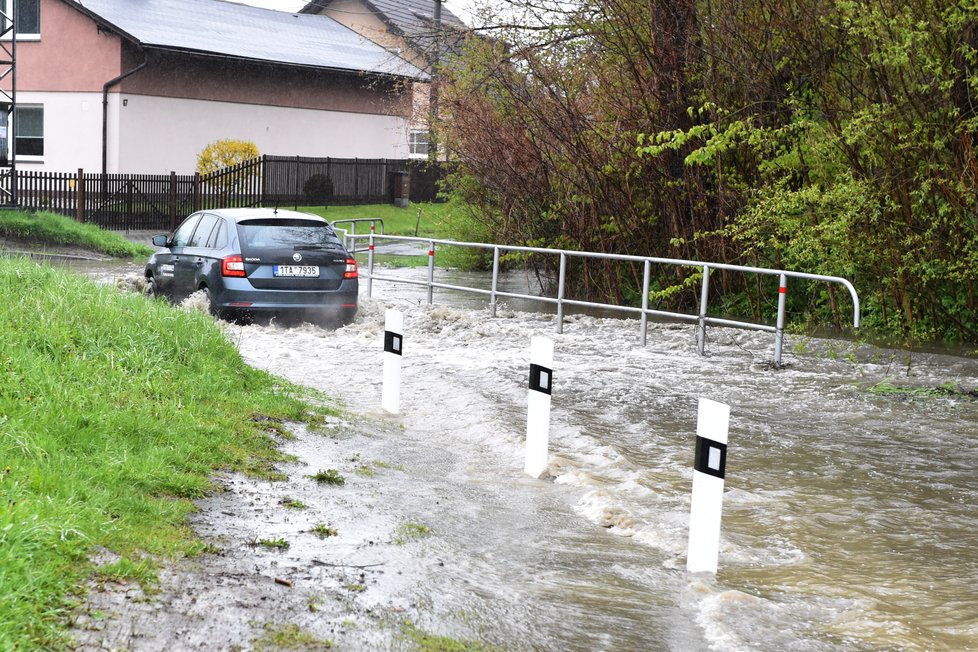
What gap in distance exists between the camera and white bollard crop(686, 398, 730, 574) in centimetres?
592

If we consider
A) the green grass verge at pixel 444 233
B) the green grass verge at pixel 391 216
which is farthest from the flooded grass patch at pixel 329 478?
the green grass verge at pixel 391 216

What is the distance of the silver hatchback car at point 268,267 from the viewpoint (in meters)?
13.8

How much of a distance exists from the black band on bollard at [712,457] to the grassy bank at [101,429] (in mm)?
2455

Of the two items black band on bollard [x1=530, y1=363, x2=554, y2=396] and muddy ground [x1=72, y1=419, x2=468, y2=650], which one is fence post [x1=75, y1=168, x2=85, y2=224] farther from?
muddy ground [x1=72, y1=419, x2=468, y2=650]

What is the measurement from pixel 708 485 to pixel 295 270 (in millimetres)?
8797

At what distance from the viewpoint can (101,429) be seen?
675 centimetres

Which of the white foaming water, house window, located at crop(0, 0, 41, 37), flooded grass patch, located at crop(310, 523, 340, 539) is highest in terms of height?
house window, located at crop(0, 0, 41, 37)

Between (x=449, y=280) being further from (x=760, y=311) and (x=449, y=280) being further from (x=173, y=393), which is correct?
(x=173, y=393)

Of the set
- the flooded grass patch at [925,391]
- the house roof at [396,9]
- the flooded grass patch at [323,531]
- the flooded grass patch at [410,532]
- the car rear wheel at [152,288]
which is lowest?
the flooded grass patch at [410,532]

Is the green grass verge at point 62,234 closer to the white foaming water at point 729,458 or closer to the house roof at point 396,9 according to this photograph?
the white foaming water at point 729,458

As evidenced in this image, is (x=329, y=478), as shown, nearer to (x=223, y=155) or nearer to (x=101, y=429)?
(x=101, y=429)

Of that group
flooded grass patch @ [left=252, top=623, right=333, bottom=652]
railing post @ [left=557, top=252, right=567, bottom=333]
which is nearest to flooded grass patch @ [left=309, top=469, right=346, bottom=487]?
flooded grass patch @ [left=252, top=623, right=333, bottom=652]

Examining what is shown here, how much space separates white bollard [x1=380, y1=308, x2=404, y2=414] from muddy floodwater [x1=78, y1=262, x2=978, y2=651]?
0.17 metres

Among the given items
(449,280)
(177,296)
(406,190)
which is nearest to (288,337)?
(177,296)
